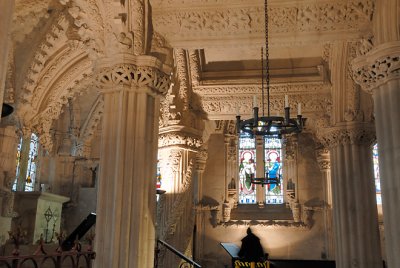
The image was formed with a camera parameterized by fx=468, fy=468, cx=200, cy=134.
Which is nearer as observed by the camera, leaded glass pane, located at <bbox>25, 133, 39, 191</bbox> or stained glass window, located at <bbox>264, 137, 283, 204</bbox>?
leaded glass pane, located at <bbox>25, 133, 39, 191</bbox>

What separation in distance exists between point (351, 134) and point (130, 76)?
612cm

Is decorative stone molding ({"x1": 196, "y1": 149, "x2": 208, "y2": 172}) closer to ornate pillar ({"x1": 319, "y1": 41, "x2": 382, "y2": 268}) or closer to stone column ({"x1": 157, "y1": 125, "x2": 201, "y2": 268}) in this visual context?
stone column ({"x1": 157, "y1": 125, "x2": 201, "y2": 268})

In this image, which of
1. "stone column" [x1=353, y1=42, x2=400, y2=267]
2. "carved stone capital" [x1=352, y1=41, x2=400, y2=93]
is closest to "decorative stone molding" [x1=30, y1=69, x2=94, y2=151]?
"carved stone capital" [x1=352, y1=41, x2=400, y2=93]

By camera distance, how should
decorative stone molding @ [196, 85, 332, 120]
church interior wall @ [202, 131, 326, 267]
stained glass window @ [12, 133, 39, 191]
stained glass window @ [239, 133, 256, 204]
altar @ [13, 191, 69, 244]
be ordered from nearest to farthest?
decorative stone molding @ [196, 85, 332, 120] → altar @ [13, 191, 69, 244] → stained glass window @ [12, 133, 39, 191] → church interior wall @ [202, 131, 326, 267] → stained glass window @ [239, 133, 256, 204]

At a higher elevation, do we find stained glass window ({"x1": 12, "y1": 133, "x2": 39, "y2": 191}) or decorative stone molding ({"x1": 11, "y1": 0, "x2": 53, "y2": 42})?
decorative stone molding ({"x1": 11, "y1": 0, "x2": 53, "y2": 42})

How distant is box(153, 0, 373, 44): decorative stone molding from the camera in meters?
8.16

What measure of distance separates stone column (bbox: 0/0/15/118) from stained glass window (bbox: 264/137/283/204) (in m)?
14.9

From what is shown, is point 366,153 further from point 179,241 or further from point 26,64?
point 26,64

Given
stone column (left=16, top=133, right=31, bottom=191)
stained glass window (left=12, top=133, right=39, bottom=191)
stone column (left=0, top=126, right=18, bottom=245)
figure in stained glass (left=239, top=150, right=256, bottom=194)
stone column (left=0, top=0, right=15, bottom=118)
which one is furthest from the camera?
figure in stained glass (left=239, top=150, right=256, bottom=194)

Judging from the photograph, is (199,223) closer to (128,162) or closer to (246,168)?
(246,168)

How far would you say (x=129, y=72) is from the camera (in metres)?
7.73

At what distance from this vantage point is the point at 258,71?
1309cm

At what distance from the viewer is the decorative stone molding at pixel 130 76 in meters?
7.73

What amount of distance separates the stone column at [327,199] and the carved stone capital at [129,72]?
35.0ft
